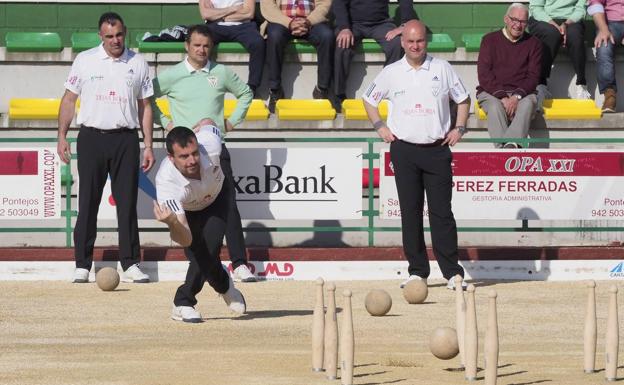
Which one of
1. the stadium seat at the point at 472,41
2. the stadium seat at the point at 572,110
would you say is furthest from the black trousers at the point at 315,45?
the stadium seat at the point at 572,110

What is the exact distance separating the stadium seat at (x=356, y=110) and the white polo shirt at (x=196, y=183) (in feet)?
17.9

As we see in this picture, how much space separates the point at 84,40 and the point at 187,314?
690cm

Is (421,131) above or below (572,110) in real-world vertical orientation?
below

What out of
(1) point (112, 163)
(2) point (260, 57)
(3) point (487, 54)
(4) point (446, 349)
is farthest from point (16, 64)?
(4) point (446, 349)

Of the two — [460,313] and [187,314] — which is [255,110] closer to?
[187,314]

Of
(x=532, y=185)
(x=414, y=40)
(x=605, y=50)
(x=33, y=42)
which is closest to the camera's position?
(x=414, y=40)

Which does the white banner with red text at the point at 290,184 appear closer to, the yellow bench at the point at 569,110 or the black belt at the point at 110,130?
the black belt at the point at 110,130

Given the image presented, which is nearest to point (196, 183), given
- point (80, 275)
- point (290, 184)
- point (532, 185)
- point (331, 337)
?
point (331, 337)

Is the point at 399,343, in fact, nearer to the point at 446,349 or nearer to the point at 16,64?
the point at 446,349

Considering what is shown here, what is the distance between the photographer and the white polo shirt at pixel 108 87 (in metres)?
13.1

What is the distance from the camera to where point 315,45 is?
16.1 meters

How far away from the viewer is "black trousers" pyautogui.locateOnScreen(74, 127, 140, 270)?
43.3 feet

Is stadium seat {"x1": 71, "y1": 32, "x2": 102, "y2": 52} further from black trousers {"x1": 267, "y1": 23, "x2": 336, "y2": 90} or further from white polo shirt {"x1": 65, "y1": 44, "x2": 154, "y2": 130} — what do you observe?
white polo shirt {"x1": 65, "y1": 44, "x2": 154, "y2": 130}

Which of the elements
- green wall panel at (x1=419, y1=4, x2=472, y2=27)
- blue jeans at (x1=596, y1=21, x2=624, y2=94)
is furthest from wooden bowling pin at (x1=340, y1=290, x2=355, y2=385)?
green wall panel at (x1=419, y1=4, x2=472, y2=27)
